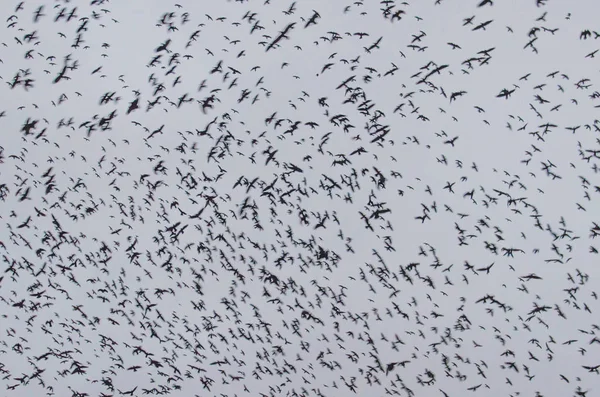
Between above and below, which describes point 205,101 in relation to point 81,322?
above

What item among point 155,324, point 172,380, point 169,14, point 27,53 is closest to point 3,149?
point 27,53

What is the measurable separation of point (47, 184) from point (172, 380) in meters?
57.5

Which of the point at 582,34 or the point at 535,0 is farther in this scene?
the point at 582,34

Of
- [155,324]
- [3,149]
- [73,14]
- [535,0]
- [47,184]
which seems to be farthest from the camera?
[155,324]

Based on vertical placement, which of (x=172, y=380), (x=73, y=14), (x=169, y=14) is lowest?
(x=172, y=380)

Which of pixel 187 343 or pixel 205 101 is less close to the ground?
pixel 205 101

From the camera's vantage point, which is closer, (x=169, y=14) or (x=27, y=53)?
(x=169, y=14)

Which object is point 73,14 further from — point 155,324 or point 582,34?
point 155,324

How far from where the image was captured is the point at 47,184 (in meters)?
27.1

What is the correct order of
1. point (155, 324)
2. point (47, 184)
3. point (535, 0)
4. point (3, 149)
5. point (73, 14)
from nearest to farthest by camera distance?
point (535, 0)
point (73, 14)
point (47, 184)
point (3, 149)
point (155, 324)

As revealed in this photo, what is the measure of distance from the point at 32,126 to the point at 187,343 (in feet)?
186

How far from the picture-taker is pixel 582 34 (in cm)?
2542

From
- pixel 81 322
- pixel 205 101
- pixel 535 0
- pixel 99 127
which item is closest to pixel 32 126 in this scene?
pixel 99 127

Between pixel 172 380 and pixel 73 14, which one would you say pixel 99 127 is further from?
pixel 172 380
